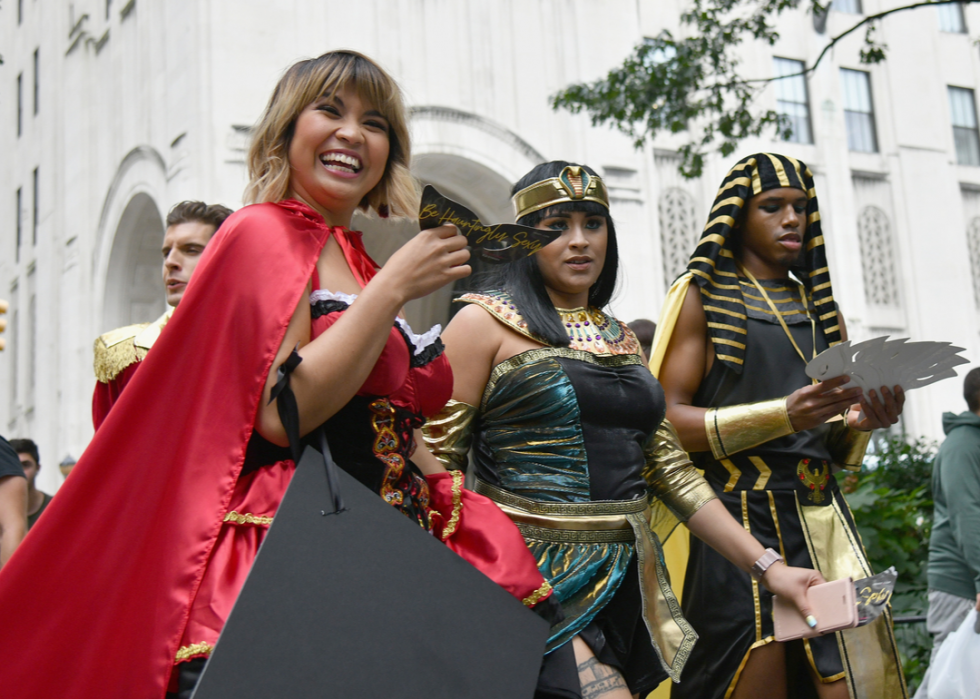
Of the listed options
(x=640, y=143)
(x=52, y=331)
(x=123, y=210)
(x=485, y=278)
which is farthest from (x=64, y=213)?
(x=485, y=278)

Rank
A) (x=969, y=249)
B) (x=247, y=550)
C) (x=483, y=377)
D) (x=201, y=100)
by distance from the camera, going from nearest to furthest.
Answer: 1. (x=247, y=550)
2. (x=483, y=377)
3. (x=201, y=100)
4. (x=969, y=249)

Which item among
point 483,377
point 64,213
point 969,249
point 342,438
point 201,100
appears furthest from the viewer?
point 969,249

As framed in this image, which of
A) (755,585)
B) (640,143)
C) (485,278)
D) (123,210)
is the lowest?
(755,585)

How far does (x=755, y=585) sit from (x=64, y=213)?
57.3 feet

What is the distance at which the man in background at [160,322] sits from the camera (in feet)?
12.2

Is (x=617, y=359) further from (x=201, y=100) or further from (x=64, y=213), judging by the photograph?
(x=64, y=213)

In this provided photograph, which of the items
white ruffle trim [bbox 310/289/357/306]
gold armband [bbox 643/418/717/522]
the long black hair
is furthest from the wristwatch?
white ruffle trim [bbox 310/289/357/306]

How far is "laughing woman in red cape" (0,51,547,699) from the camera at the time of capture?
176cm

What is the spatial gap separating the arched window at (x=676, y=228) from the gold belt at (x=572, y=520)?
1424cm

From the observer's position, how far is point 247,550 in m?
1.85

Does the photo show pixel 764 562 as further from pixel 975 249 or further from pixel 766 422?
pixel 975 249

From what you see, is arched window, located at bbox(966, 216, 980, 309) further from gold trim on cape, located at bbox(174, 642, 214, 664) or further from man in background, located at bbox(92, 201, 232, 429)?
gold trim on cape, located at bbox(174, 642, 214, 664)

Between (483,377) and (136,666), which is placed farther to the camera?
(483,377)

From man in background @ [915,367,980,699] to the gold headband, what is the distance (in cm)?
325
